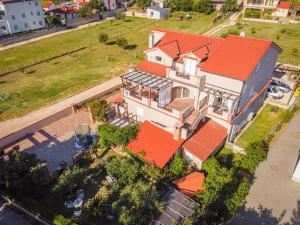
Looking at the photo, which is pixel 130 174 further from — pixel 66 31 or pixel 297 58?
pixel 66 31

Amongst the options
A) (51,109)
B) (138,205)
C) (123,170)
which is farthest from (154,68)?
(138,205)

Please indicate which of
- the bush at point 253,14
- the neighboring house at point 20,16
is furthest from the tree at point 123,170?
the bush at point 253,14

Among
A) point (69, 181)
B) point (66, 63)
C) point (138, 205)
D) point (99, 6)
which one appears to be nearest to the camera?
point (138, 205)

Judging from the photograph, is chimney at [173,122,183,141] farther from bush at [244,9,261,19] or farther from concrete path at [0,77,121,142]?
bush at [244,9,261,19]

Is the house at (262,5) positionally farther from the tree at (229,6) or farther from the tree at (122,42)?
the tree at (122,42)

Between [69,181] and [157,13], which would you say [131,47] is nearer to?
[157,13]
